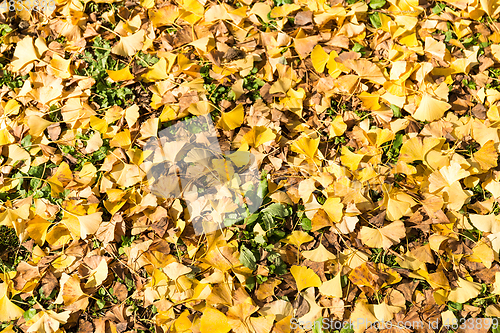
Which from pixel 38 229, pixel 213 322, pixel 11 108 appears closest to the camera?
pixel 213 322

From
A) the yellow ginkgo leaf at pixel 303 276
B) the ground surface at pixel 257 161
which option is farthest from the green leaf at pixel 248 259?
the yellow ginkgo leaf at pixel 303 276

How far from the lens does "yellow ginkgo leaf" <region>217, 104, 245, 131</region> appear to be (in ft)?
3.65

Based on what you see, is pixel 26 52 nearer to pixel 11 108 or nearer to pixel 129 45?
pixel 11 108

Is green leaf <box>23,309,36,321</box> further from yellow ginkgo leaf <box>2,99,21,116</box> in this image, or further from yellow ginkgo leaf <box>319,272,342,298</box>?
yellow ginkgo leaf <box>319,272,342,298</box>

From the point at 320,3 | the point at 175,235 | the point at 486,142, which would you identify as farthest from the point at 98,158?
the point at 486,142

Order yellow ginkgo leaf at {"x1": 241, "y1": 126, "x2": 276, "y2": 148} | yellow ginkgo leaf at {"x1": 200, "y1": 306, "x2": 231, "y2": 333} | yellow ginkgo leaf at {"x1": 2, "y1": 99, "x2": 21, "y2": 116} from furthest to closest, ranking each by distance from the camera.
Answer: yellow ginkgo leaf at {"x1": 2, "y1": 99, "x2": 21, "y2": 116}
yellow ginkgo leaf at {"x1": 241, "y1": 126, "x2": 276, "y2": 148}
yellow ginkgo leaf at {"x1": 200, "y1": 306, "x2": 231, "y2": 333}

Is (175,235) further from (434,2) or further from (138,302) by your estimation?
(434,2)

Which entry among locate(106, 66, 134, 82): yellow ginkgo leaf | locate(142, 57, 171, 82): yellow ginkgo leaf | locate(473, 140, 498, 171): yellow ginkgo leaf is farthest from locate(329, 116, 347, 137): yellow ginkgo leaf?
locate(106, 66, 134, 82): yellow ginkgo leaf

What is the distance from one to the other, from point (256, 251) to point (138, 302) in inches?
17.4

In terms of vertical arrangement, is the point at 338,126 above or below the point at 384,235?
above

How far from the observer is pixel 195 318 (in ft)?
3.46

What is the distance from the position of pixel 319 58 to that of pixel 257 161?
459 mm

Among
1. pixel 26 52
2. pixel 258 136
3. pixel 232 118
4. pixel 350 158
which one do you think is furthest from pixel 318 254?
pixel 26 52

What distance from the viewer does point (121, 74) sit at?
117 cm
